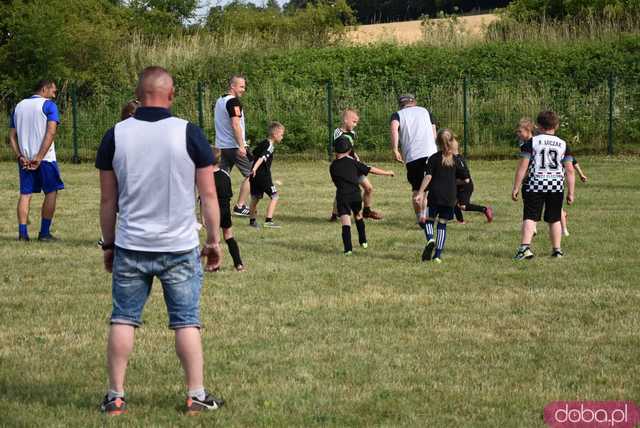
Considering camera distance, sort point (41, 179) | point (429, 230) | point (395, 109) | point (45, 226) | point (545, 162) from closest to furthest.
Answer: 1. point (545, 162)
2. point (429, 230)
3. point (41, 179)
4. point (45, 226)
5. point (395, 109)

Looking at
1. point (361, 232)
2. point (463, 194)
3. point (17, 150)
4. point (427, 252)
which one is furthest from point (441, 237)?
point (17, 150)

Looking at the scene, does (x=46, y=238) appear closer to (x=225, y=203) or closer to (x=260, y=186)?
(x=260, y=186)

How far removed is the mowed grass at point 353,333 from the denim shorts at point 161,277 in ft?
1.88

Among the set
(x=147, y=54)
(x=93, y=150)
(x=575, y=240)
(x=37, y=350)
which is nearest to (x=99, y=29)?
(x=147, y=54)

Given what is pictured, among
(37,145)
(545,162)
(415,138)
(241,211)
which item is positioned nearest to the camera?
(545,162)

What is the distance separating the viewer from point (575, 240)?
518 inches

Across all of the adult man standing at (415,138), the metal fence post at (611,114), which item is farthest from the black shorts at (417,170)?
the metal fence post at (611,114)

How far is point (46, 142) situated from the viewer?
13031 millimetres

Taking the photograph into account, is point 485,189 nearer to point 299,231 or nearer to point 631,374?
point 299,231

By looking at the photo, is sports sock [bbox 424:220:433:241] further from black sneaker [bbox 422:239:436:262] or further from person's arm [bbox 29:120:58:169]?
person's arm [bbox 29:120:58:169]

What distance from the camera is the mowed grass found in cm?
642

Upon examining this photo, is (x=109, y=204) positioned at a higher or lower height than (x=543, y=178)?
higher

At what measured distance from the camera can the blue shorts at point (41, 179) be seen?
533 inches

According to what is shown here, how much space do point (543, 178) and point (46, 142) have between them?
5.86 meters
